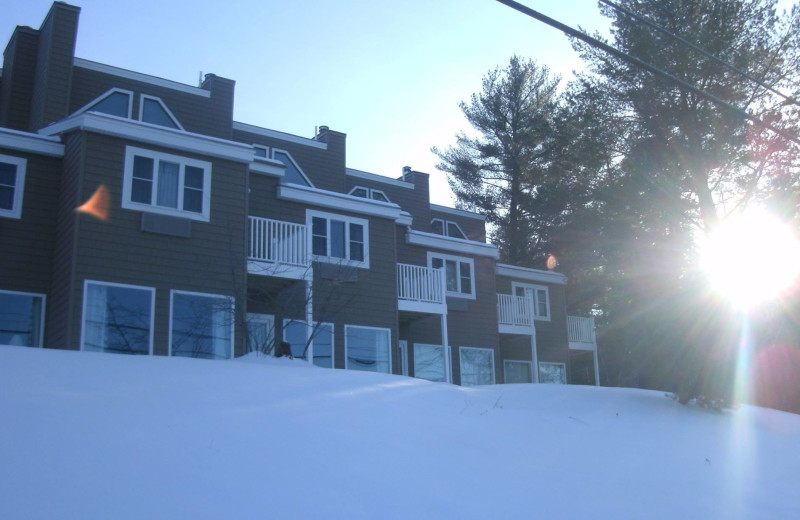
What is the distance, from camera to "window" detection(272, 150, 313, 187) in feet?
76.0

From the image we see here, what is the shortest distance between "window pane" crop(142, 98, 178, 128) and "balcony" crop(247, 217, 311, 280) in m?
4.56

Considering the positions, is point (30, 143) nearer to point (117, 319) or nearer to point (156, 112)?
point (117, 319)

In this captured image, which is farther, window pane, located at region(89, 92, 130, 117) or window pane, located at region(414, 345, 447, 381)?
window pane, located at region(414, 345, 447, 381)

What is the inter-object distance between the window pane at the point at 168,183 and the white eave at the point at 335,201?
10.2ft

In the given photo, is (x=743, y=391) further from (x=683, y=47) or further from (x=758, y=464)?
(x=683, y=47)

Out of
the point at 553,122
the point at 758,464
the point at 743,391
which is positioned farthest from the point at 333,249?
the point at 553,122

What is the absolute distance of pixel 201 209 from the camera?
1644 cm

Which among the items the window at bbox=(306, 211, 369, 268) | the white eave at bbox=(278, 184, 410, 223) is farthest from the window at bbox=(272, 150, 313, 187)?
the window at bbox=(306, 211, 369, 268)

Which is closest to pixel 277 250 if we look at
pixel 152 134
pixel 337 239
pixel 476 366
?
pixel 337 239

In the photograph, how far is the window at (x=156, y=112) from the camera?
20.3 metres

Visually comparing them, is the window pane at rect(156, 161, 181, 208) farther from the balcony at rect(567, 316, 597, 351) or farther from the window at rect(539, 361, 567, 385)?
the balcony at rect(567, 316, 597, 351)

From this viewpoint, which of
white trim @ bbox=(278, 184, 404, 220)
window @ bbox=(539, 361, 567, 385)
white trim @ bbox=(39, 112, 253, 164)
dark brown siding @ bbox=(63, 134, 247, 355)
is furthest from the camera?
window @ bbox=(539, 361, 567, 385)

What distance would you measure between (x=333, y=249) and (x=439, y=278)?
3296 millimetres

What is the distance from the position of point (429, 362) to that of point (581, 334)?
28.8 ft
